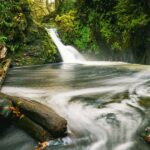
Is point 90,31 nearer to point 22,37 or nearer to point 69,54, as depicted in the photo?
point 69,54

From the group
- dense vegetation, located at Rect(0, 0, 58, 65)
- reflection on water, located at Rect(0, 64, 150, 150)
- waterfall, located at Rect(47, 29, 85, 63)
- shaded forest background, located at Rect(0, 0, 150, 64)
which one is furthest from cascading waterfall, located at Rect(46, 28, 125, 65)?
reflection on water, located at Rect(0, 64, 150, 150)

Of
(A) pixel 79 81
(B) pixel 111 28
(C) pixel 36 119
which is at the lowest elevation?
(A) pixel 79 81

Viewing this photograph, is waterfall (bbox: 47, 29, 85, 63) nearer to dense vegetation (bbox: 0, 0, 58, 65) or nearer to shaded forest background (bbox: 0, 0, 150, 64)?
shaded forest background (bbox: 0, 0, 150, 64)

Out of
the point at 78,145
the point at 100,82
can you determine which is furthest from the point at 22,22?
the point at 78,145

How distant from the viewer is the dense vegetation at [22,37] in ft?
47.0

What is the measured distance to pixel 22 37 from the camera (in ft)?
49.5

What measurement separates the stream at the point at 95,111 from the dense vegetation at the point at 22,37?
5680 mm

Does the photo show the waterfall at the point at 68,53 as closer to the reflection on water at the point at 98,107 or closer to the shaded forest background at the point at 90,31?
the shaded forest background at the point at 90,31

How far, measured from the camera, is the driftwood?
4.53 m

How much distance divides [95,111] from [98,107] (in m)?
0.19

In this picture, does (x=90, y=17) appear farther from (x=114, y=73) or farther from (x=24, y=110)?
(x=24, y=110)

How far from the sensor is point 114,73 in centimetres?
1012

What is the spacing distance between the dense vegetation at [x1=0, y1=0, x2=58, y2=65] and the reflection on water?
5.11 meters

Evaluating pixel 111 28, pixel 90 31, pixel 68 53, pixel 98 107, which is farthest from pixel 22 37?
pixel 98 107
